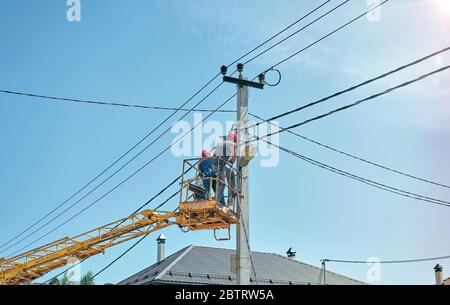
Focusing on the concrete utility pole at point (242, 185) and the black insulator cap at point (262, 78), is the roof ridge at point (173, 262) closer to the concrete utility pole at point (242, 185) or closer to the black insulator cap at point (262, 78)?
the concrete utility pole at point (242, 185)

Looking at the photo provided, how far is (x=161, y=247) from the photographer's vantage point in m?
30.6

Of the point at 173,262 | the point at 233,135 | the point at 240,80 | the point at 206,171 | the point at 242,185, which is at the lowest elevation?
the point at 173,262

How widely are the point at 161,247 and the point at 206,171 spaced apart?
16.5 m

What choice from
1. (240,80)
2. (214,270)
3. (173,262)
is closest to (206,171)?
(240,80)

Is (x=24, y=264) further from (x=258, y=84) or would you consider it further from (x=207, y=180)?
(x=258, y=84)

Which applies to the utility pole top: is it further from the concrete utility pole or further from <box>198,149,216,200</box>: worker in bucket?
<box>198,149,216,200</box>: worker in bucket

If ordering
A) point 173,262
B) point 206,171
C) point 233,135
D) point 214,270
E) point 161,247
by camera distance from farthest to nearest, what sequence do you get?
point 161,247, point 214,270, point 173,262, point 206,171, point 233,135

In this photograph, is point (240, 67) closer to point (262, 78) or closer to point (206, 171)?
point (262, 78)

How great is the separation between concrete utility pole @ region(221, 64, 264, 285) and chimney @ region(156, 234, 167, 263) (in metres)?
17.1

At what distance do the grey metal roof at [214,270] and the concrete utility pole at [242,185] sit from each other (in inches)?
466

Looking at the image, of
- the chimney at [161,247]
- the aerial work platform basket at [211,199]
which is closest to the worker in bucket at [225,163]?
the aerial work platform basket at [211,199]
